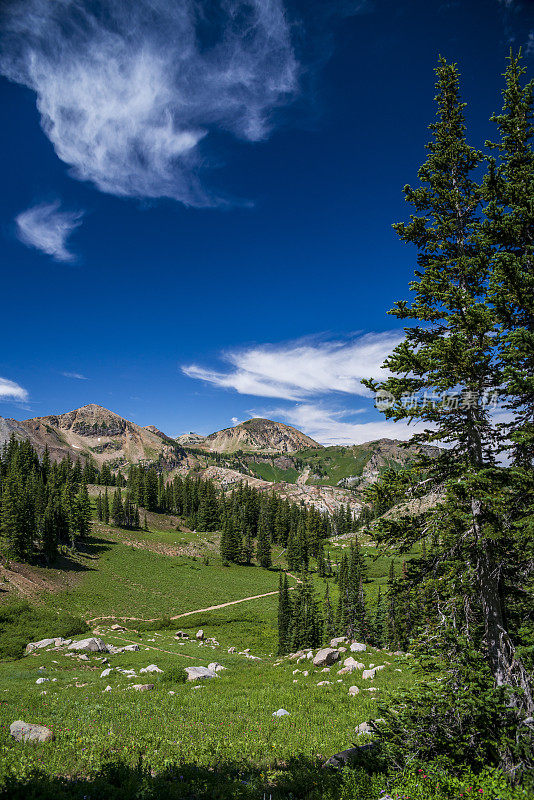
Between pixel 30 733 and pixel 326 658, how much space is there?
60.3 feet

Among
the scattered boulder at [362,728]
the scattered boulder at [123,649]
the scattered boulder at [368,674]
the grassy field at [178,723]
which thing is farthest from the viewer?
the scattered boulder at [123,649]

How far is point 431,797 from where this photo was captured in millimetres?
6406

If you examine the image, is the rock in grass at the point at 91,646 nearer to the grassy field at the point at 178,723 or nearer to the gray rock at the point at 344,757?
the grassy field at the point at 178,723

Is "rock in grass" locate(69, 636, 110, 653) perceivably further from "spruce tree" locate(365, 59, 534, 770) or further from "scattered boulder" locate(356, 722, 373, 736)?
Result: "spruce tree" locate(365, 59, 534, 770)

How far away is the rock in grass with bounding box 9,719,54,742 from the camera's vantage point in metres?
10.1

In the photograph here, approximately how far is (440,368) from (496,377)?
127 centimetres

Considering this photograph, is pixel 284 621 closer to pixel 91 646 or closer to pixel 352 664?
pixel 91 646

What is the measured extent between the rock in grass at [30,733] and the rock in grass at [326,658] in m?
17.7

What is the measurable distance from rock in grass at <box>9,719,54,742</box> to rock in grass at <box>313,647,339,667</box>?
17.7 m

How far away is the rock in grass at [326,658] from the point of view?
22.8m

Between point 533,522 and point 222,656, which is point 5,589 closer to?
point 222,656

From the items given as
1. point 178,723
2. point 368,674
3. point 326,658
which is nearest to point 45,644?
point 326,658

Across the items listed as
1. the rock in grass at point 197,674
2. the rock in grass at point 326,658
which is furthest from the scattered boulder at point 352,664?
the rock in grass at point 197,674

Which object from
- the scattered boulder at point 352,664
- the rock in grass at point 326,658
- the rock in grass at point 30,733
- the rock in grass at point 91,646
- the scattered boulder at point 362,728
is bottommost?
the rock in grass at point 91,646
